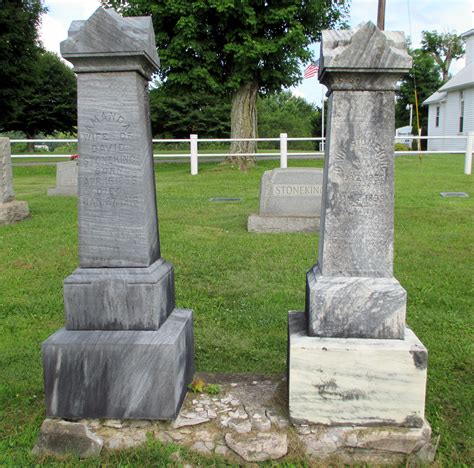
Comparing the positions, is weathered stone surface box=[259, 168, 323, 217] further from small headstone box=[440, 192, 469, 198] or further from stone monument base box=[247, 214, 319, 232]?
small headstone box=[440, 192, 469, 198]

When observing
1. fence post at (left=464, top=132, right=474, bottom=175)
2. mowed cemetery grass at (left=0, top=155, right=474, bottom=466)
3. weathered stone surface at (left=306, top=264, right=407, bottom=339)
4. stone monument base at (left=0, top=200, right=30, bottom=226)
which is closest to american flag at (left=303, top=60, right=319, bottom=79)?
fence post at (left=464, top=132, right=474, bottom=175)

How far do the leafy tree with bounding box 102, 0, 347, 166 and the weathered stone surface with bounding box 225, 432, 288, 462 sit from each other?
15559mm

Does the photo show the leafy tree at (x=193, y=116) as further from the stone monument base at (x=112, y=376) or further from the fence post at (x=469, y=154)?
the stone monument base at (x=112, y=376)

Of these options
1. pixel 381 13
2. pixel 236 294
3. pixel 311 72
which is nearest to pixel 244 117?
pixel 381 13

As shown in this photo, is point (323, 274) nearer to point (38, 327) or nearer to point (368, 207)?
point (368, 207)

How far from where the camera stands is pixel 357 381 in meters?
2.90

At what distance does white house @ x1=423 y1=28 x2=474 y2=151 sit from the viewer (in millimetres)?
30812

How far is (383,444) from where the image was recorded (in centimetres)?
288

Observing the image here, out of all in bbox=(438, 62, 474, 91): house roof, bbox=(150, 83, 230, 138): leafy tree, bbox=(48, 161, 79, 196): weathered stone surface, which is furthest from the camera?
bbox=(150, 83, 230, 138): leafy tree

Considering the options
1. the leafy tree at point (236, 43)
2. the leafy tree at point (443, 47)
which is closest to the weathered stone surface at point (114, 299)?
the leafy tree at point (236, 43)

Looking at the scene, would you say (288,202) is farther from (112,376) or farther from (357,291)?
(112,376)

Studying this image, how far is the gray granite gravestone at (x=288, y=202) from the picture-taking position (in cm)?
859

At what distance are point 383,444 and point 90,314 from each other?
1786mm

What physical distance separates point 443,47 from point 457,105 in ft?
70.0
